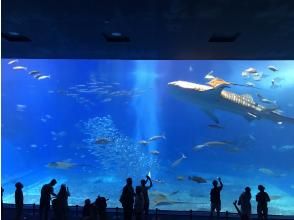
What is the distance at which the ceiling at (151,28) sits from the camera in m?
6.06

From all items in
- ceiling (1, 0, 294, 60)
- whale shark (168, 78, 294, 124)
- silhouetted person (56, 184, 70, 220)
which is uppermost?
whale shark (168, 78, 294, 124)

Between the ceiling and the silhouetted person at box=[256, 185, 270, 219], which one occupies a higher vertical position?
the ceiling

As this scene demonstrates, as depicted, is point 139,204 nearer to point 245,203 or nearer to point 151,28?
point 245,203

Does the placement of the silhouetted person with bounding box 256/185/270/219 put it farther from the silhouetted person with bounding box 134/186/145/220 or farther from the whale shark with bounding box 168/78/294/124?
the whale shark with bounding box 168/78/294/124

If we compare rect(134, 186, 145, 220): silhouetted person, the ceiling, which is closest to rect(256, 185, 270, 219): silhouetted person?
rect(134, 186, 145, 220): silhouetted person

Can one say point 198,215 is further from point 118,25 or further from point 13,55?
point 13,55

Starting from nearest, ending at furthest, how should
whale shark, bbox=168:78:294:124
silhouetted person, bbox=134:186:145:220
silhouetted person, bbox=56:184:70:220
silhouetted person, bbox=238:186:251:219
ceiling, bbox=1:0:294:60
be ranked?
ceiling, bbox=1:0:294:60 < silhouetted person, bbox=134:186:145:220 < silhouetted person, bbox=56:184:70:220 < silhouetted person, bbox=238:186:251:219 < whale shark, bbox=168:78:294:124

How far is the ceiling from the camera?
19.9 feet

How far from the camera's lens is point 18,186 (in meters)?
7.61

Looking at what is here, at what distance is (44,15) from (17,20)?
686 millimetres

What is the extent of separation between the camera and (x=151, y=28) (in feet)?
23.6

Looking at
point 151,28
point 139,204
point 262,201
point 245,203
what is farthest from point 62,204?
point 262,201

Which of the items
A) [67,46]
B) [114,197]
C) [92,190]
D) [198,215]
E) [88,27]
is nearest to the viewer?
[88,27]

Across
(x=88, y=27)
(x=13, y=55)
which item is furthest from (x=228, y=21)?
(x=13, y=55)
